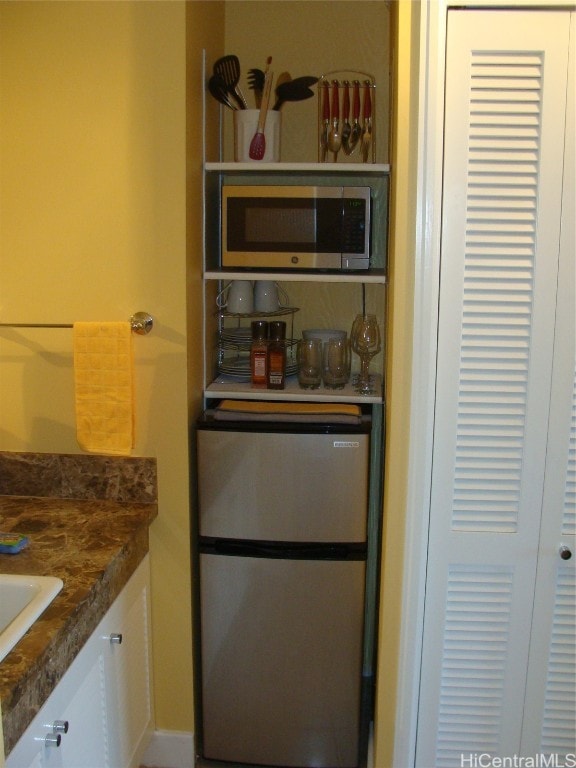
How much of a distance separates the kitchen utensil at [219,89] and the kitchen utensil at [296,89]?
6.1 inches

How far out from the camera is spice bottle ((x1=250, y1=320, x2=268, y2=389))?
211cm

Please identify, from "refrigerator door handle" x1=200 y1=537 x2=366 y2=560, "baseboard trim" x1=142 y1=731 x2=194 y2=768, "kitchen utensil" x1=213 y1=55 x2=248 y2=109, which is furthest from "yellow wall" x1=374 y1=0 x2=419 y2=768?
"baseboard trim" x1=142 y1=731 x2=194 y2=768

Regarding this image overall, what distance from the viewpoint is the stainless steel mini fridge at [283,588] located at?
1.94 m

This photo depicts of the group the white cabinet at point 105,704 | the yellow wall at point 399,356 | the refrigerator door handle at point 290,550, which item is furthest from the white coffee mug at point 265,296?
the white cabinet at point 105,704

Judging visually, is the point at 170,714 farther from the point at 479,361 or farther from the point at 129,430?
the point at 479,361

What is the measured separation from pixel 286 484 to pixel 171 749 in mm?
965

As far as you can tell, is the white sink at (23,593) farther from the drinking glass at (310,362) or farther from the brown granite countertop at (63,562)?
the drinking glass at (310,362)

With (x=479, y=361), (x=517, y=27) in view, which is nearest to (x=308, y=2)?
(x=517, y=27)

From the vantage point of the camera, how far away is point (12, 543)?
1.61m

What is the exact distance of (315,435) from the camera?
1919mm

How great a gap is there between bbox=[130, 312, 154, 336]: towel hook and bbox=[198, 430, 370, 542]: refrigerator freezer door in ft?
1.10

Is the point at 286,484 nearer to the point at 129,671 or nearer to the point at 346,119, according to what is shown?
the point at 129,671

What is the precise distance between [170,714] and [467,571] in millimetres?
1095

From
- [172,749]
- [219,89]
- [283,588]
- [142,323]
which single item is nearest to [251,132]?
[219,89]
